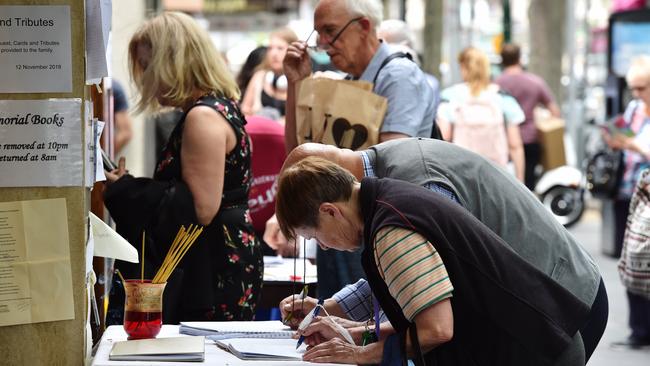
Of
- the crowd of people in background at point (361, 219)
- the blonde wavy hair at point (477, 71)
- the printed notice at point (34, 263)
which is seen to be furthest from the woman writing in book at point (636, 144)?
the printed notice at point (34, 263)

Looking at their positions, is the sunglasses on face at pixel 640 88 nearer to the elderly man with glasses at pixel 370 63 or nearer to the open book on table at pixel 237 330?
the elderly man with glasses at pixel 370 63

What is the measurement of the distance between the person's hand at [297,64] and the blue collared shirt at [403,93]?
27cm

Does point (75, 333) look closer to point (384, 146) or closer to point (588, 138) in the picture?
point (384, 146)

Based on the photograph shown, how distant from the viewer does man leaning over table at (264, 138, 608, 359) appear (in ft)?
11.7

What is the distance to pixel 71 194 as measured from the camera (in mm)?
3357

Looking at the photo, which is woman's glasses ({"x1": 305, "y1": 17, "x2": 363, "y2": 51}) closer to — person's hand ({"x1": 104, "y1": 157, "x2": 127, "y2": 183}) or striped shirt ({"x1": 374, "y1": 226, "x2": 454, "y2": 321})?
person's hand ({"x1": 104, "y1": 157, "x2": 127, "y2": 183})

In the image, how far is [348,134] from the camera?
5.04m

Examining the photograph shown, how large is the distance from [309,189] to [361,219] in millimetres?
167

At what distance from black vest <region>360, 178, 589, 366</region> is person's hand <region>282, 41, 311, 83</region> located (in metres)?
2.03

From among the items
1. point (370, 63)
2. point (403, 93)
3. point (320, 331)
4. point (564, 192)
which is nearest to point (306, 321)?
point (320, 331)

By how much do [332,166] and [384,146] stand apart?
1.80ft

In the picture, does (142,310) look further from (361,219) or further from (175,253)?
(361,219)

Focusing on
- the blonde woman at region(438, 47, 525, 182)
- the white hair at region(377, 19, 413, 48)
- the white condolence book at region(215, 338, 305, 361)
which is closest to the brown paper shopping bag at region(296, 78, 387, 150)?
the white condolence book at region(215, 338, 305, 361)

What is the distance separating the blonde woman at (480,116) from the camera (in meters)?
9.88
